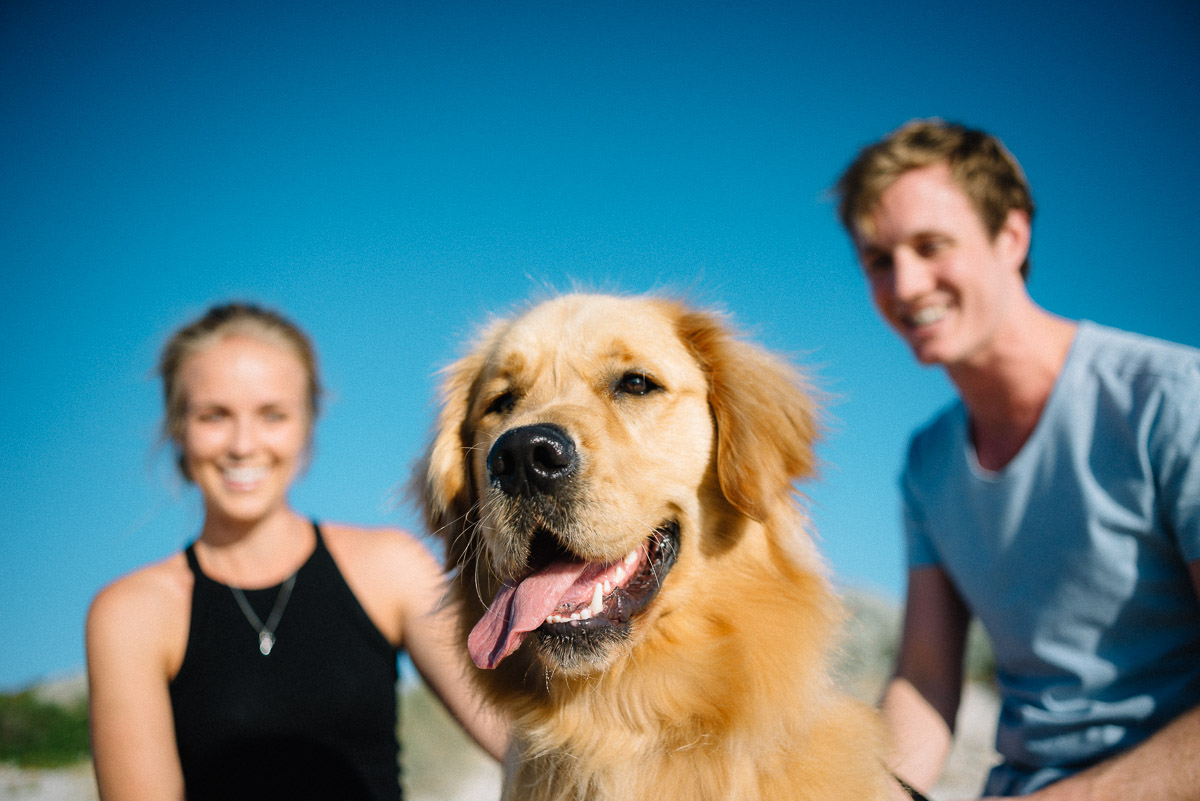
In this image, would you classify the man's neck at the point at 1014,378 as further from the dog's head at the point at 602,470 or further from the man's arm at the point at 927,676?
the dog's head at the point at 602,470

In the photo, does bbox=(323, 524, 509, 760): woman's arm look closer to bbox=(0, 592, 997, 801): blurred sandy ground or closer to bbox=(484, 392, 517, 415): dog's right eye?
bbox=(484, 392, 517, 415): dog's right eye

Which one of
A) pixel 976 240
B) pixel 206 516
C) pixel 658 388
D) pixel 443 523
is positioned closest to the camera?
pixel 658 388

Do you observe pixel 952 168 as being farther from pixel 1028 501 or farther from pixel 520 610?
pixel 520 610

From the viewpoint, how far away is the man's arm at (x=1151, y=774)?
7.29 ft

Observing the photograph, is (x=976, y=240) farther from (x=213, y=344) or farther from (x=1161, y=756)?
(x=213, y=344)

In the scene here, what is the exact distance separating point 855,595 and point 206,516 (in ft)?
8.97

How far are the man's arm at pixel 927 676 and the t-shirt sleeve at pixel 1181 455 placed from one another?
37.4 inches

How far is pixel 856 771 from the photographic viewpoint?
2.12 metres

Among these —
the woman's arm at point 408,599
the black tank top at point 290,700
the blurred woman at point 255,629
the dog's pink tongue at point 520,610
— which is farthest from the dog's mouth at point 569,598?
the black tank top at point 290,700

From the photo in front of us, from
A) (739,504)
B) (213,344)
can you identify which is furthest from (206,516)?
(739,504)

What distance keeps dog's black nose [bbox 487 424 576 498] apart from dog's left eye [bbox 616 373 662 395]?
1.48ft

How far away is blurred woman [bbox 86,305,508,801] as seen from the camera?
281 centimetres

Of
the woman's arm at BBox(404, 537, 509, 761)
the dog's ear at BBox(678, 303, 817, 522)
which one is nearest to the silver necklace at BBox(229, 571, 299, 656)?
the woman's arm at BBox(404, 537, 509, 761)

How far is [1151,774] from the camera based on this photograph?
7.38ft
